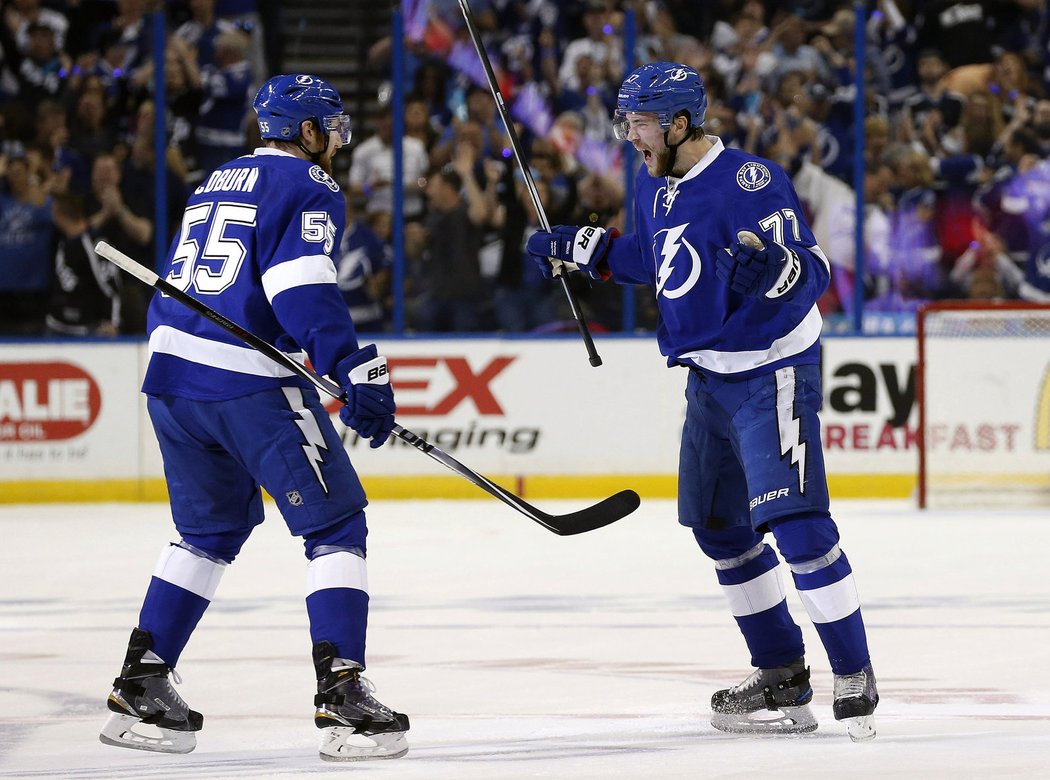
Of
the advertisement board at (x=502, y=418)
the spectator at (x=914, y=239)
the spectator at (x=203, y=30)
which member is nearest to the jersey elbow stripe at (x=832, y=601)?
the advertisement board at (x=502, y=418)

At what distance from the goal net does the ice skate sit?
5050 millimetres

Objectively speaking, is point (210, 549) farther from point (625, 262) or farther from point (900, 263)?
point (900, 263)

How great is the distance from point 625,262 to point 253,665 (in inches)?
57.4

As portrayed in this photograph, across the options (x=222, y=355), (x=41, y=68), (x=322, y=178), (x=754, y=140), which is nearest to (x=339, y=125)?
(x=322, y=178)

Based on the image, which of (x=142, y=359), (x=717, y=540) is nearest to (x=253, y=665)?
(x=717, y=540)

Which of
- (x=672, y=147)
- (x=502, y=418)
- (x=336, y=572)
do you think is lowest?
(x=502, y=418)

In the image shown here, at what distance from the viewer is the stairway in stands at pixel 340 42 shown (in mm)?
10219

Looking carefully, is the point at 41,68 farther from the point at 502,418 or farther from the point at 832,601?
the point at 832,601

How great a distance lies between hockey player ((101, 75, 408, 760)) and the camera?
3.58 m

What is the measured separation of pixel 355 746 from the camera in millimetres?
3602

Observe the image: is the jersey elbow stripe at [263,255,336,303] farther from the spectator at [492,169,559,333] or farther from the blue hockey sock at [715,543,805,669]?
the spectator at [492,169,559,333]

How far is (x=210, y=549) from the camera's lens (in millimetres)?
3789

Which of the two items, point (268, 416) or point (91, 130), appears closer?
point (268, 416)

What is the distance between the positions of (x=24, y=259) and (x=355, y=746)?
631cm
